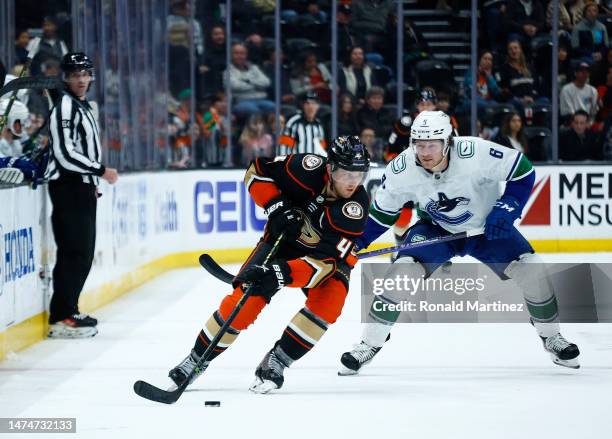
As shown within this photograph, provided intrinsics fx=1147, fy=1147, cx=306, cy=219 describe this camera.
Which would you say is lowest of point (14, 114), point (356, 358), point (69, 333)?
point (69, 333)

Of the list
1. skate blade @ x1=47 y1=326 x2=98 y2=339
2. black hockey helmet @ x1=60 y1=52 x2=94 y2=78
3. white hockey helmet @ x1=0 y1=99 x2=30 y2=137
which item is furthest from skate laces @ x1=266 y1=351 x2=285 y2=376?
white hockey helmet @ x1=0 y1=99 x2=30 y2=137

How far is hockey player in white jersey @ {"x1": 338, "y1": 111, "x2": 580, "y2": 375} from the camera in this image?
4.52 m

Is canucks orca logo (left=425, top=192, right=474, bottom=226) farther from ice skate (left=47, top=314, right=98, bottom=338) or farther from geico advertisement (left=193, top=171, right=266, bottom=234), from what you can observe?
geico advertisement (left=193, top=171, right=266, bottom=234)

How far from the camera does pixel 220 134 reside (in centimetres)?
975

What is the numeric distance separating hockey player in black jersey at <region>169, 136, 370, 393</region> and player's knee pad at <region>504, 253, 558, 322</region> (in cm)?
82

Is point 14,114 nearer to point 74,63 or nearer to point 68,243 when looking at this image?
point 74,63

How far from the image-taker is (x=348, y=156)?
399cm

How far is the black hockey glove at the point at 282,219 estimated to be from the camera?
407 cm

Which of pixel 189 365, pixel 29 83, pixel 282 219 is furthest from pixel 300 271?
pixel 29 83

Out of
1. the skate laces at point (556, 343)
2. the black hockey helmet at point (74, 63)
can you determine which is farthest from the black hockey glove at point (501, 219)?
the black hockey helmet at point (74, 63)

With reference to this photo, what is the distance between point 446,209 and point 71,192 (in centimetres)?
197

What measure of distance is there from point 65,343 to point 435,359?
1746 millimetres

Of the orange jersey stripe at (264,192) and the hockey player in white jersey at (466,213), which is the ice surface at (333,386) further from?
the orange jersey stripe at (264,192)

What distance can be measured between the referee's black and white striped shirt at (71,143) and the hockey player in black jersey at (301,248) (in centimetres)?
154
